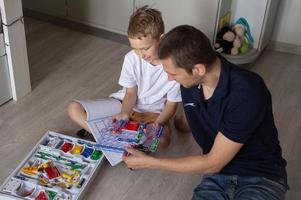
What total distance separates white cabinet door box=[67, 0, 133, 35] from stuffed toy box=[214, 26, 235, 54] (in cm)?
57

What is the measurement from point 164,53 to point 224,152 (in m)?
0.33

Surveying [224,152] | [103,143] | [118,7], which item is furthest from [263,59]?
[224,152]

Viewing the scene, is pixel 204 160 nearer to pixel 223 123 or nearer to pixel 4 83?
pixel 223 123

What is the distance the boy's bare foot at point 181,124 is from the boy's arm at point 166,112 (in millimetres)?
162

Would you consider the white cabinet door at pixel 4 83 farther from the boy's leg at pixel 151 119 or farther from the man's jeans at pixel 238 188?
the man's jeans at pixel 238 188

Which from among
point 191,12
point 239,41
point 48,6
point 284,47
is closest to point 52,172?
point 191,12

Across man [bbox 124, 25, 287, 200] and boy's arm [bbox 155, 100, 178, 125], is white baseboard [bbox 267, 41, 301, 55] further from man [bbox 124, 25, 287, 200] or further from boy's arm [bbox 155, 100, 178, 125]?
man [bbox 124, 25, 287, 200]

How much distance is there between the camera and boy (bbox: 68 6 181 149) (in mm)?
1482

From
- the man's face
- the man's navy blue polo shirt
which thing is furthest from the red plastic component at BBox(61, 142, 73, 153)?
the man's face

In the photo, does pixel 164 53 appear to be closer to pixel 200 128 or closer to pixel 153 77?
pixel 200 128

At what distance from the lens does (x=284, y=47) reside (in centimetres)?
272

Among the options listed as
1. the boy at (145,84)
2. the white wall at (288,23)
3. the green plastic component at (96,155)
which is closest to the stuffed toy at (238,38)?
the white wall at (288,23)

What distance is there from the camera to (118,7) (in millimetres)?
2582

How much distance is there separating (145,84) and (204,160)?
1.87ft
